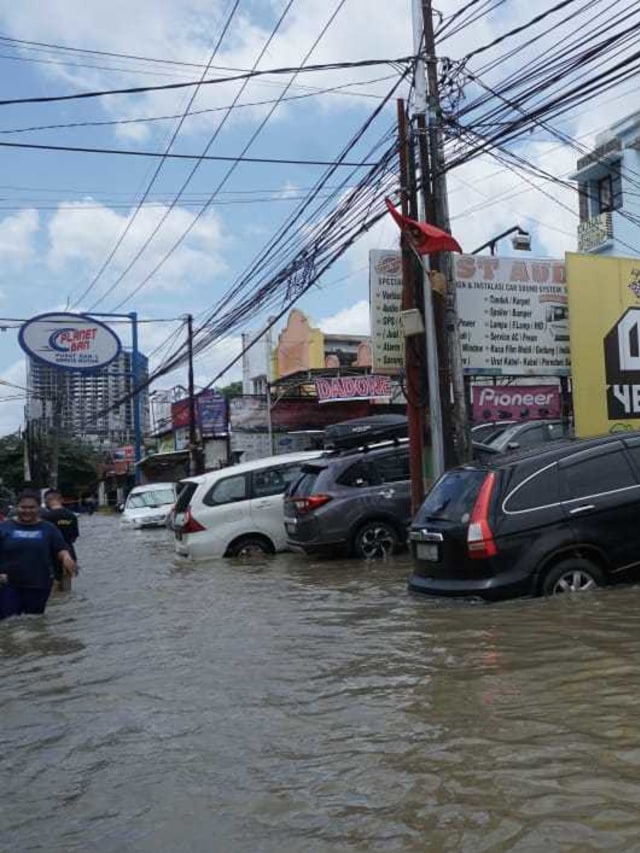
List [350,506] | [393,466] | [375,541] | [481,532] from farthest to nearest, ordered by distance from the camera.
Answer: [393,466] → [375,541] → [350,506] → [481,532]

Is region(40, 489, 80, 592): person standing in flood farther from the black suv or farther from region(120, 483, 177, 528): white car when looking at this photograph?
region(120, 483, 177, 528): white car

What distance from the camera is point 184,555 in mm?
14578

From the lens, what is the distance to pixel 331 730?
507 centimetres

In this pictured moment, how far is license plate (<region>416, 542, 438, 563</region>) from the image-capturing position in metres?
8.16

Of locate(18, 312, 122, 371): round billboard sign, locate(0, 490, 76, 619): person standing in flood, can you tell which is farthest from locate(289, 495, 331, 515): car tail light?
locate(18, 312, 122, 371): round billboard sign

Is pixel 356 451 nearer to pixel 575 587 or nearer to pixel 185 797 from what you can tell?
pixel 575 587

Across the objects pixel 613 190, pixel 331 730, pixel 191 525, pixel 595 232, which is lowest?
pixel 331 730

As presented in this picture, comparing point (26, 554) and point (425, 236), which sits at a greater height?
point (425, 236)

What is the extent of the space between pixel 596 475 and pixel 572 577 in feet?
3.20

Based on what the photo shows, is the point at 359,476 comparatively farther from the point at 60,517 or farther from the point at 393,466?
the point at 60,517

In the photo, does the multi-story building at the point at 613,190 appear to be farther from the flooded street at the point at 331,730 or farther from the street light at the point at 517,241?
the flooded street at the point at 331,730

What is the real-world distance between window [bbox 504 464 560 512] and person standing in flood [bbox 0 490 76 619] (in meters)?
4.25

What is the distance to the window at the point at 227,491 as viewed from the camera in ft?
46.9

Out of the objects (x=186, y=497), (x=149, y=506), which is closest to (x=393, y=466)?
(x=186, y=497)
